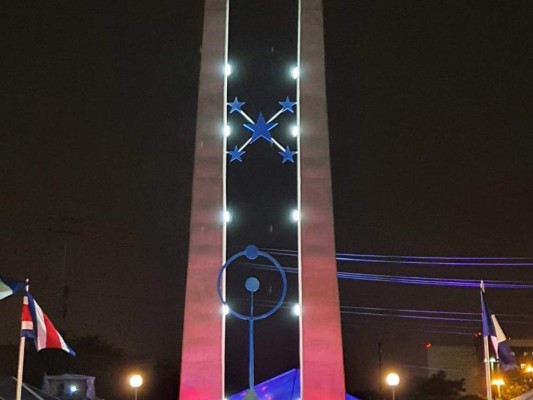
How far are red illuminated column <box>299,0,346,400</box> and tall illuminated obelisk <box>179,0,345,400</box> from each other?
0.02 metres

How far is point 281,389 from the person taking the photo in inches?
847

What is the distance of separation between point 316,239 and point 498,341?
202 inches

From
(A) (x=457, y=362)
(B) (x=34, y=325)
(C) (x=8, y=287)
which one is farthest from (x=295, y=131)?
(A) (x=457, y=362)

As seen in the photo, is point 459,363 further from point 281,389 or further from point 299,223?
point 299,223

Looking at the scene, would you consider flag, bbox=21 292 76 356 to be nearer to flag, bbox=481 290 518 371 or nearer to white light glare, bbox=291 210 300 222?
white light glare, bbox=291 210 300 222

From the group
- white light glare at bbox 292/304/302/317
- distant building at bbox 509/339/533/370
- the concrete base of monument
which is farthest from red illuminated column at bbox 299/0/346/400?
distant building at bbox 509/339/533/370

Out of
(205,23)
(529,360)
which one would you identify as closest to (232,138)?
(205,23)

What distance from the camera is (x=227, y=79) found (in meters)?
21.4

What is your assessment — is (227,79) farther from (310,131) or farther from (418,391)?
(418,391)

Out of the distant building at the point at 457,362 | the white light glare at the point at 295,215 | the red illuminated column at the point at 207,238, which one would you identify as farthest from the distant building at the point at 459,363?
the red illuminated column at the point at 207,238

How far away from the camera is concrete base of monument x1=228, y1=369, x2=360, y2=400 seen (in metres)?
21.1

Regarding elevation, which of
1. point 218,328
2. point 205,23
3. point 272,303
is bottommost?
point 218,328

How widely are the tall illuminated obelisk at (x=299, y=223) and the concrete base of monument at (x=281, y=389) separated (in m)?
1.66

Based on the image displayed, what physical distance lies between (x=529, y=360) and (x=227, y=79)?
184 ft
